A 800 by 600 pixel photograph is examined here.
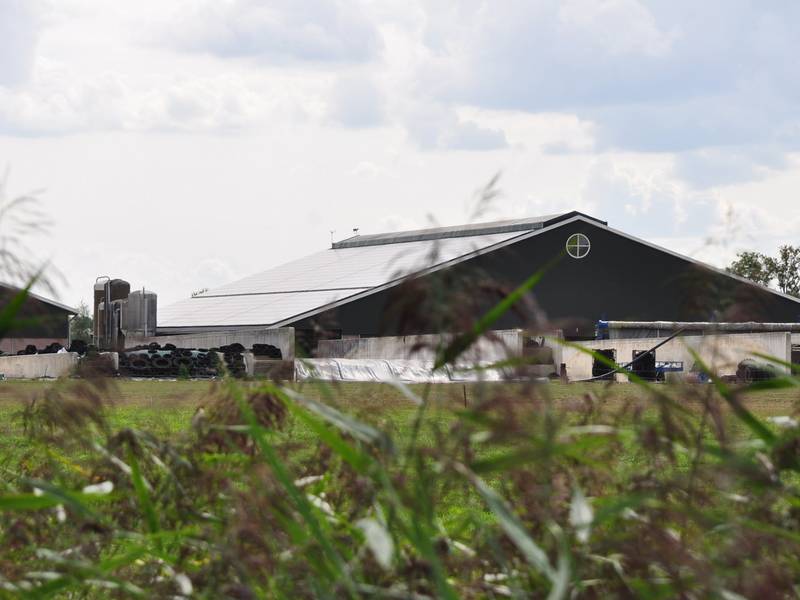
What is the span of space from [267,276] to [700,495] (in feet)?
Result: 173

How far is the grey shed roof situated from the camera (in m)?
42.0

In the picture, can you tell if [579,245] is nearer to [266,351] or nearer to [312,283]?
[312,283]

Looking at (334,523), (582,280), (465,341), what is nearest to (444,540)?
(334,523)

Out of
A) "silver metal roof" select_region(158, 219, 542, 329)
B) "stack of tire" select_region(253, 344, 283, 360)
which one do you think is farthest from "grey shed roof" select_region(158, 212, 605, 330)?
"stack of tire" select_region(253, 344, 283, 360)

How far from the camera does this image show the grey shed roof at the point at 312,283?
1654 inches

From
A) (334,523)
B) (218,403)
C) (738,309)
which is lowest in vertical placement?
(334,523)

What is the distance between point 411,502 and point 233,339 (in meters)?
37.8

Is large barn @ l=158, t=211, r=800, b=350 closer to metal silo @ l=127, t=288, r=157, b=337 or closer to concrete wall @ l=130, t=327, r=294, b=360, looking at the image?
concrete wall @ l=130, t=327, r=294, b=360

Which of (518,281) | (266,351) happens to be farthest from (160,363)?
(518,281)

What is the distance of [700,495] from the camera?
242cm

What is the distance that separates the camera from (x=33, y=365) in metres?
31.0

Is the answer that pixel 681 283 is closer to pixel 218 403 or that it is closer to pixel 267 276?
pixel 218 403

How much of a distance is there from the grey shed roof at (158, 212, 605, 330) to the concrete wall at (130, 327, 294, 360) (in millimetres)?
1365

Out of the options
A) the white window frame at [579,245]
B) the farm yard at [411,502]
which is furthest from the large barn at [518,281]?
the farm yard at [411,502]
